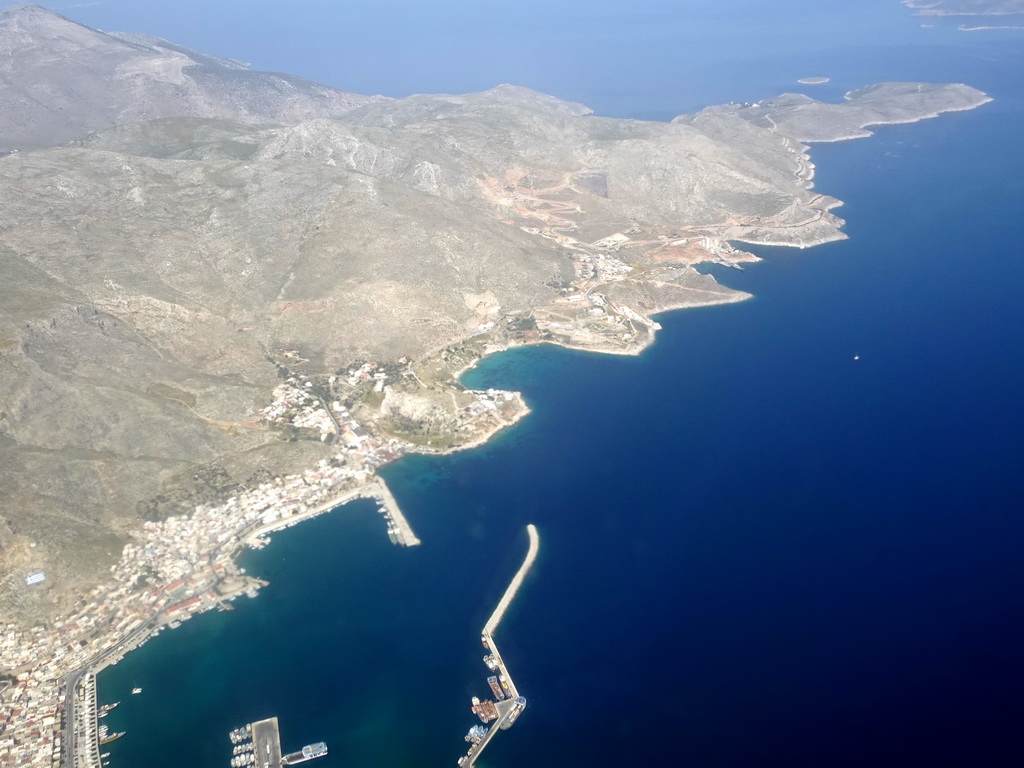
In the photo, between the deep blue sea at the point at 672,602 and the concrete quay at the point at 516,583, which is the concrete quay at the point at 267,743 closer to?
the deep blue sea at the point at 672,602

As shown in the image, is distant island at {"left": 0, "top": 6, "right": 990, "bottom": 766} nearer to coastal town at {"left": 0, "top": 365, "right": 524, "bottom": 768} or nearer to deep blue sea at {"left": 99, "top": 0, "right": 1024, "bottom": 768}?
coastal town at {"left": 0, "top": 365, "right": 524, "bottom": 768}

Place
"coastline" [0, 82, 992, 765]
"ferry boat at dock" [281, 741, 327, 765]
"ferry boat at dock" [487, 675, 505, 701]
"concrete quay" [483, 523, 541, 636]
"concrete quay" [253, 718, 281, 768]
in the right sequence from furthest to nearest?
1. "concrete quay" [483, 523, 541, 636]
2. "coastline" [0, 82, 992, 765]
3. "ferry boat at dock" [487, 675, 505, 701]
4. "ferry boat at dock" [281, 741, 327, 765]
5. "concrete quay" [253, 718, 281, 768]

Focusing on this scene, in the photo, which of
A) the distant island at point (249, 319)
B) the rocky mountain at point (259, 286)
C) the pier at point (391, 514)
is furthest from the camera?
the rocky mountain at point (259, 286)

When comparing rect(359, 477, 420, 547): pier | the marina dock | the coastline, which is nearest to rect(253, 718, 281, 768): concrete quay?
the marina dock

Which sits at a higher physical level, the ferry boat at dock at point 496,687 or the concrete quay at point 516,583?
the concrete quay at point 516,583

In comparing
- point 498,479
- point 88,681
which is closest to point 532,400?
point 498,479

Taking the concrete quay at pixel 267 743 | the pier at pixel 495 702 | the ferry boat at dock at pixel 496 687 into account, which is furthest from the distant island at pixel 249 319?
the ferry boat at dock at pixel 496 687

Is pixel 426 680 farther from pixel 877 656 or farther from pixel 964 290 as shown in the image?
pixel 964 290
